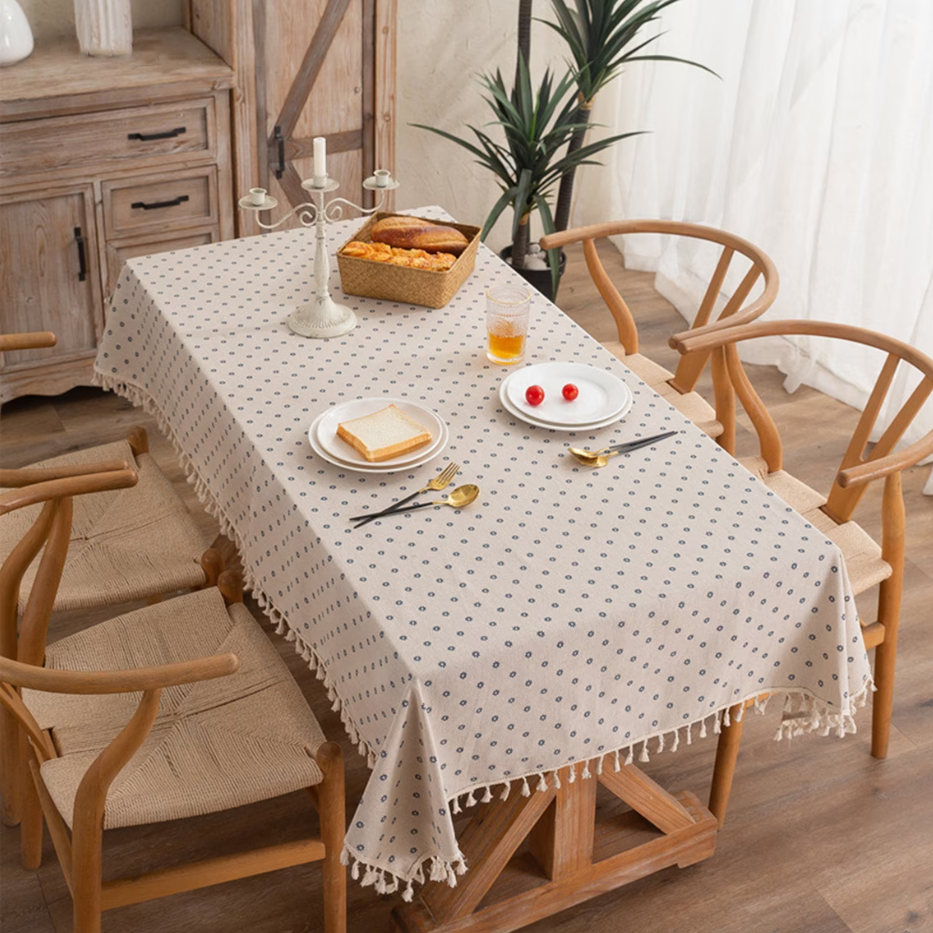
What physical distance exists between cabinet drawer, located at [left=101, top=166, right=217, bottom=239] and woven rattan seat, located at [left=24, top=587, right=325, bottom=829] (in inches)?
61.6

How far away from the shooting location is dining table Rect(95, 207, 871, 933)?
1.67 metres

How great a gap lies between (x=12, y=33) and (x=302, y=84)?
2.52 ft

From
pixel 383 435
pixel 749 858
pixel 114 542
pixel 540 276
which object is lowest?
pixel 749 858

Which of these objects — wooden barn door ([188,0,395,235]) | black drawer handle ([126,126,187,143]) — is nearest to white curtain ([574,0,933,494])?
wooden barn door ([188,0,395,235])

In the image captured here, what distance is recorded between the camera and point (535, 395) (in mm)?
2123

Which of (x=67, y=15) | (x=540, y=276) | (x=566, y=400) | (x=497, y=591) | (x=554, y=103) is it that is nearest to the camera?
A: (x=497, y=591)

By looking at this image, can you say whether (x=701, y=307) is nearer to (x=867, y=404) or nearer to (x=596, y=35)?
(x=867, y=404)

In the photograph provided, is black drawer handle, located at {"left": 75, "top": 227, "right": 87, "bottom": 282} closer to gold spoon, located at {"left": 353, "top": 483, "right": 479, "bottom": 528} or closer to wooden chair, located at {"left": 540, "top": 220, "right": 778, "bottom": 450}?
wooden chair, located at {"left": 540, "top": 220, "right": 778, "bottom": 450}

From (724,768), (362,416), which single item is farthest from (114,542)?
(724,768)

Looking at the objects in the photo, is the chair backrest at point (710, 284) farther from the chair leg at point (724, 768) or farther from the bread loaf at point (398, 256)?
the chair leg at point (724, 768)

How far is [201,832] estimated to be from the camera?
234 cm

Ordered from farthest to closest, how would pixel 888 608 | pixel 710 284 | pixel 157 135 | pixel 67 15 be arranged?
1. pixel 67 15
2. pixel 157 135
3. pixel 710 284
4. pixel 888 608

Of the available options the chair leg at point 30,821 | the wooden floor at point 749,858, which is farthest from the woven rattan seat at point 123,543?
the wooden floor at point 749,858

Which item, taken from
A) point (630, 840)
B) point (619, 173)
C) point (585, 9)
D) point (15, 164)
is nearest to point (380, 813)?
point (630, 840)
